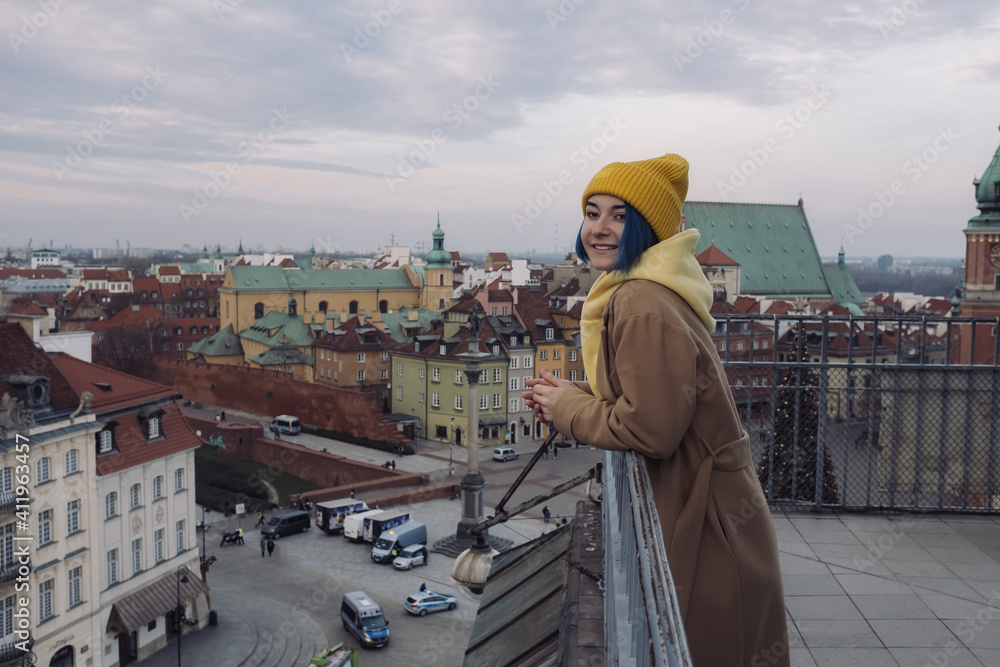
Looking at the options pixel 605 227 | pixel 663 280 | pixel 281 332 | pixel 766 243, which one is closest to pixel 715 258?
pixel 766 243

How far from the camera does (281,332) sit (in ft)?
192

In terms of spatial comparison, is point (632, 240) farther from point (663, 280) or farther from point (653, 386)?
point (653, 386)

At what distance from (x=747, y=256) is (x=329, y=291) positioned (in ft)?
113

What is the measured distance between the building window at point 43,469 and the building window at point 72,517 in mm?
804

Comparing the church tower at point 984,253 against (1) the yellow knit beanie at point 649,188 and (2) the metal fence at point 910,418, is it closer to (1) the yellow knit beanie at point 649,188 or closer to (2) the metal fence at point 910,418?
(2) the metal fence at point 910,418

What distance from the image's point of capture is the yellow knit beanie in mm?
2539

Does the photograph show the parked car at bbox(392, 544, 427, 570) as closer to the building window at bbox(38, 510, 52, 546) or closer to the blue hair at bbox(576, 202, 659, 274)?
the building window at bbox(38, 510, 52, 546)

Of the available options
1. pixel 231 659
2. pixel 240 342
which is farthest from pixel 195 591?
pixel 240 342

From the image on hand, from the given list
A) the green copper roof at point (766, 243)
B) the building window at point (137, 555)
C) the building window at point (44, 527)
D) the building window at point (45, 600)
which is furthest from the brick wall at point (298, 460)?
the green copper roof at point (766, 243)

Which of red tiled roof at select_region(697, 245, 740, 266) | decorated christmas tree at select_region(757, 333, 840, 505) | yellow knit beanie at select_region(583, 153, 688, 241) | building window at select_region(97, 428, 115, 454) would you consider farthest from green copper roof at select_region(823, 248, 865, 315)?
yellow knit beanie at select_region(583, 153, 688, 241)

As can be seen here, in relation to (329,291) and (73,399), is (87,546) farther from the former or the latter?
(329,291)

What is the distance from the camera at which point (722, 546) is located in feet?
7.70

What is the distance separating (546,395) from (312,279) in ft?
251

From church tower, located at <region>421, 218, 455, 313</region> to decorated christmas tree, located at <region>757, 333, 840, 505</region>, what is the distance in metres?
61.2
